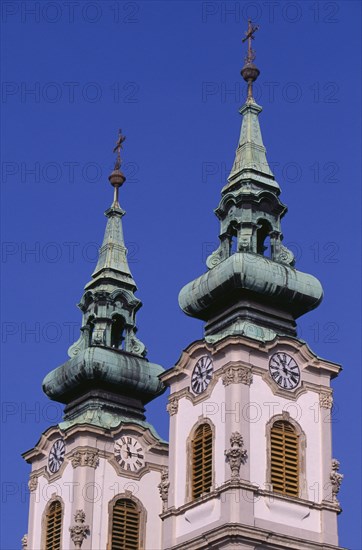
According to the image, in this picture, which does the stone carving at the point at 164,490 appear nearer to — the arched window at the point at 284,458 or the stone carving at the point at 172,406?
the stone carving at the point at 172,406

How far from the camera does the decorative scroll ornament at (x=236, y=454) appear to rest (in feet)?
155

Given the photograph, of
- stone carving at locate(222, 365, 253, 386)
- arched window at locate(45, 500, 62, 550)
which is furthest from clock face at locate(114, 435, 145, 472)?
stone carving at locate(222, 365, 253, 386)

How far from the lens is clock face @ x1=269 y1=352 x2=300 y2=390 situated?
162 ft

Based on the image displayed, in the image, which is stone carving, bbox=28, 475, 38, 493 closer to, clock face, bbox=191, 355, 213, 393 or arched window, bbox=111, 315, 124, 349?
arched window, bbox=111, 315, 124, 349

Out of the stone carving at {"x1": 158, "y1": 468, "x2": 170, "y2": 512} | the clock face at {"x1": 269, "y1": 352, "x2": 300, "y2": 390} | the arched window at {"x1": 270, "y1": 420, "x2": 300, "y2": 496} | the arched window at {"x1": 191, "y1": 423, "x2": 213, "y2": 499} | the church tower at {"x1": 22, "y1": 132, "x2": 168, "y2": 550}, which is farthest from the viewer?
the church tower at {"x1": 22, "y1": 132, "x2": 168, "y2": 550}

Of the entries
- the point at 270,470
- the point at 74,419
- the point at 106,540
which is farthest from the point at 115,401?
the point at 270,470

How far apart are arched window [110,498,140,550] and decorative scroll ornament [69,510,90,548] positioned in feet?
3.28

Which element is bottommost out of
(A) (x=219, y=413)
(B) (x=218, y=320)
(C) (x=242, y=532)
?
(C) (x=242, y=532)

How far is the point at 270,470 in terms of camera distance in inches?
1887

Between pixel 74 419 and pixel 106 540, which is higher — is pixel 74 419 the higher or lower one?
the higher one

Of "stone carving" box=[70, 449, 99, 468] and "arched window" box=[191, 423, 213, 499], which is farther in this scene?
"stone carving" box=[70, 449, 99, 468]

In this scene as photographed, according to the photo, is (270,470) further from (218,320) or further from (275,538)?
(218,320)

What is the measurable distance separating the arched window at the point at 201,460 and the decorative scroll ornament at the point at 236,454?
1.22 m

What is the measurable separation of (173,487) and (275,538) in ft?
12.3
